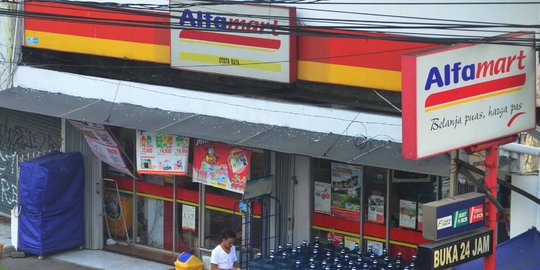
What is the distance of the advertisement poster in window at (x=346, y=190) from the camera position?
15258 mm

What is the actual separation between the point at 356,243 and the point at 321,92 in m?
2.41

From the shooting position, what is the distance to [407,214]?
14820 millimetres

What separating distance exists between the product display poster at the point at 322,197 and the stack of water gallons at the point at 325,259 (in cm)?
55

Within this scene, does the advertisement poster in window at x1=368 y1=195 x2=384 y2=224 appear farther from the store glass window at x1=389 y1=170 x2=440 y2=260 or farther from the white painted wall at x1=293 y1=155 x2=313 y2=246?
the white painted wall at x1=293 y1=155 x2=313 y2=246

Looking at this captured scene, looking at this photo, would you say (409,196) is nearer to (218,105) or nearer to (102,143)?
(218,105)

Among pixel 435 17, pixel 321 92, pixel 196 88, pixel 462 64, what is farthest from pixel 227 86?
pixel 462 64

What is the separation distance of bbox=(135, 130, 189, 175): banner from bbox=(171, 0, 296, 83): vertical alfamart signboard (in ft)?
3.95

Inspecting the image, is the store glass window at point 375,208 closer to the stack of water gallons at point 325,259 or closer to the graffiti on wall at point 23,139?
the stack of water gallons at point 325,259

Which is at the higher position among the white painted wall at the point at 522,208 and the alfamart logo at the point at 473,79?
the alfamart logo at the point at 473,79

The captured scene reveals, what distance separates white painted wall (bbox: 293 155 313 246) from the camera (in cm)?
1567

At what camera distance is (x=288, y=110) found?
48.4 feet

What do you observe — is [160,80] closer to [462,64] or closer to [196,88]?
[196,88]

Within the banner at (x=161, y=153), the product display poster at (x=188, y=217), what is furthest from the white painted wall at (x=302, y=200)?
the product display poster at (x=188, y=217)

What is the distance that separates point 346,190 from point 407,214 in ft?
3.55
